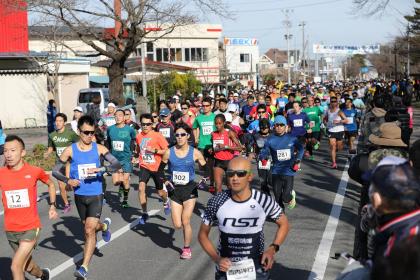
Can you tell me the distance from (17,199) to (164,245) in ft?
9.19

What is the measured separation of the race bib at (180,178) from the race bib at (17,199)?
2.32 m

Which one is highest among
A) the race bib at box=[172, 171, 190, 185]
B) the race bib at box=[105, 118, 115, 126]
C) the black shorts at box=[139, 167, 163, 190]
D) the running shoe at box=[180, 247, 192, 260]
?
the race bib at box=[105, 118, 115, 126]

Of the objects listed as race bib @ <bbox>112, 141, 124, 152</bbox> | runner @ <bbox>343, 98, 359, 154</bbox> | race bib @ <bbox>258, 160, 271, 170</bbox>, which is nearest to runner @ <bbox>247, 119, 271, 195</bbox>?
race bib @ <bbox>258, 160, 271, 170</bbox>

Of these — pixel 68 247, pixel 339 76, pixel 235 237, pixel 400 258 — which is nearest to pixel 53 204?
pixel 68 247

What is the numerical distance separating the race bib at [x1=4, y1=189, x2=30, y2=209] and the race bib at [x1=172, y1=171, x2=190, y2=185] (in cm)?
232

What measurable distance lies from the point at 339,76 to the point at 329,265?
133 metres

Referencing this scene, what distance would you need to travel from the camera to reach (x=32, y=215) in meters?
6.27

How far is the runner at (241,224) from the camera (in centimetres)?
446

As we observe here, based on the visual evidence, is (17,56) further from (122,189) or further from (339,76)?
(339,76)

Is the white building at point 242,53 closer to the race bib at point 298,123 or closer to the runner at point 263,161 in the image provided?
the race bib at point 298,123

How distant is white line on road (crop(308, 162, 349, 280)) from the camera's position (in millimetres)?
6930

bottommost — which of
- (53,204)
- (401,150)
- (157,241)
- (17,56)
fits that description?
(157,241)

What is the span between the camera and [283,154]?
9078 mm

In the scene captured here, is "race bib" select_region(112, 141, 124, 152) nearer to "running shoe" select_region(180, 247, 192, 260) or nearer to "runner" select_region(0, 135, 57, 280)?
"running shoe" select_region(180, 247, 192, 260)
